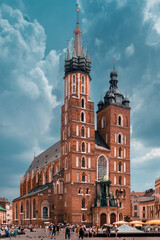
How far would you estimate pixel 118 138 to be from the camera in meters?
71.6

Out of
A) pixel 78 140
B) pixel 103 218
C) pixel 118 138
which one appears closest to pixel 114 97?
pixel 118 138

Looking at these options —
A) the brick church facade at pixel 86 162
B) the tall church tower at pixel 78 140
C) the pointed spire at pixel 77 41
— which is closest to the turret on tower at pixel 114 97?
the brick church facade at pixel 86 162

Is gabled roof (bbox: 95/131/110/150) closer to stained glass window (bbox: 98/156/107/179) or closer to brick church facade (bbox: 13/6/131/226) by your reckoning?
brick church facade (bbox: 13/6/131/226)

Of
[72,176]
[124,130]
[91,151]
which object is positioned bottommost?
[72,176]

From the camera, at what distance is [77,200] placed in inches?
2483

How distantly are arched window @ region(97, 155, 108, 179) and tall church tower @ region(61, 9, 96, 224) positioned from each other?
2.11 m

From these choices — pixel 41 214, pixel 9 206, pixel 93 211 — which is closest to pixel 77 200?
pixel 93 211

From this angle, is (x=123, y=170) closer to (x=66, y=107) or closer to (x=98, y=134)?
(x=98, y=134)

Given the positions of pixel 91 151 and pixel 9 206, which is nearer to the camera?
pixel 91 151

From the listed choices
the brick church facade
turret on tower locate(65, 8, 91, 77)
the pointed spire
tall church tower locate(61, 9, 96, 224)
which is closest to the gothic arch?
the brick church facade

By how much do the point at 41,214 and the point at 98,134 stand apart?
20.3 meters

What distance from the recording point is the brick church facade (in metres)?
63.7

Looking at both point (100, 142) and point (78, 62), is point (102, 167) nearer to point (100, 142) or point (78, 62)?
point (100, 142)

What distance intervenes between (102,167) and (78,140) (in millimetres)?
7455
